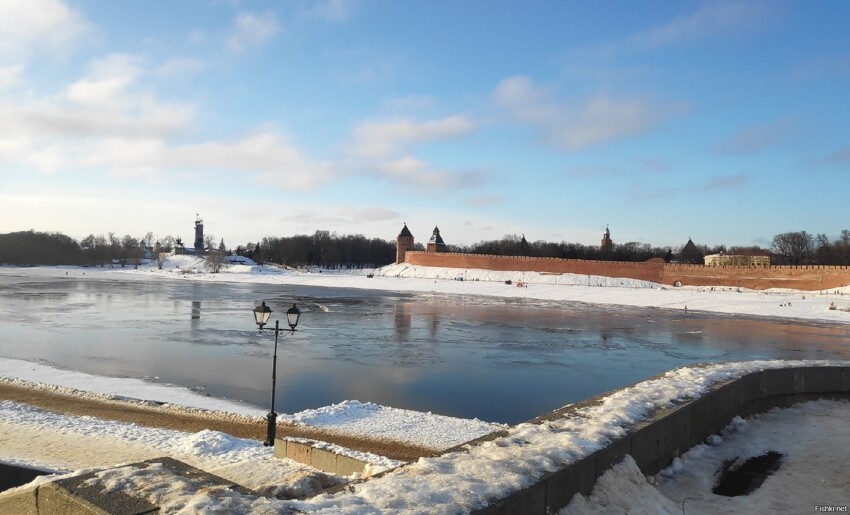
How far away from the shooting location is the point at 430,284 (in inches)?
2192

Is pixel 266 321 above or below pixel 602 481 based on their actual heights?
above

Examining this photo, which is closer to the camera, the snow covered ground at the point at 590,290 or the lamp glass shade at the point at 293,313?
the lamp glass shade at the point at 293,313

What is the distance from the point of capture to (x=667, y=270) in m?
56.5

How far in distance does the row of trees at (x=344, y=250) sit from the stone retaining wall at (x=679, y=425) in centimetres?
7139

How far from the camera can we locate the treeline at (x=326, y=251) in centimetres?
9225

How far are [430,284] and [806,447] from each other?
169ft

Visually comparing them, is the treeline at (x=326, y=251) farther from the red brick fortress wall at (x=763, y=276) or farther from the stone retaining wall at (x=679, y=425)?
the stone retaining wall at (x=679, y=425)

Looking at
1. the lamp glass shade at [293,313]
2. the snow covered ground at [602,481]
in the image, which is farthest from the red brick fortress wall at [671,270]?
the snow covered ground at [602,481]

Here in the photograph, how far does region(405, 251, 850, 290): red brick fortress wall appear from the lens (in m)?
47.5

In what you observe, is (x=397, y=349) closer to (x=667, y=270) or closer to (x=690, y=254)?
(x=667, y=270)

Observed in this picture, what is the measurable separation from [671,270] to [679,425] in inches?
2211

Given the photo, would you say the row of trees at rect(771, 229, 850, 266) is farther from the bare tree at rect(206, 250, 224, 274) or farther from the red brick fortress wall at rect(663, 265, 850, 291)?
the bare tree at rect(206, 250, 224, 274)

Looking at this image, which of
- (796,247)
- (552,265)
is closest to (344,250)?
(552,265)

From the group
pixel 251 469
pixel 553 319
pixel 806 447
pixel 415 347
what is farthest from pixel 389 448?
pixel 553 319
